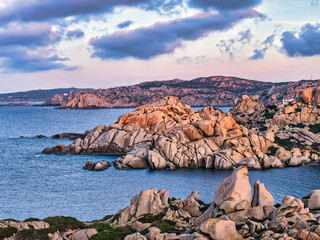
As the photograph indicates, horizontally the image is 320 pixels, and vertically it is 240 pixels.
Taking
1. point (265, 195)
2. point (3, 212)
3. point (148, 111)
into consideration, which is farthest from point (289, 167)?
point (3, 212)

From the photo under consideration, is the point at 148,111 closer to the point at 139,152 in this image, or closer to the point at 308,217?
the point at 139,152

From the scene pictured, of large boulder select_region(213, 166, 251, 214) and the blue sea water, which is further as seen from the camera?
the blue sea water

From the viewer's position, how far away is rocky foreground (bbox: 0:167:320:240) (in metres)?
24.5

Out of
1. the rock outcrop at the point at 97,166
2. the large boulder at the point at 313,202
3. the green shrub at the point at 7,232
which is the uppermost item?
the large boulder at the point at 313,202

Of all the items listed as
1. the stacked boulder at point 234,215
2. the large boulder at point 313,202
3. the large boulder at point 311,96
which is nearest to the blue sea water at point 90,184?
the stacked boulder at point 234,215

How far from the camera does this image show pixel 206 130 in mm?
88438

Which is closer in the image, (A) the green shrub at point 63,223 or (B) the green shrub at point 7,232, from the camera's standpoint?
(B) the green shrub at point 7,232

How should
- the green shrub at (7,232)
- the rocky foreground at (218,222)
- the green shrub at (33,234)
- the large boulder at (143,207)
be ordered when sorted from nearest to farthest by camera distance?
1. the rocky foreground at (218,222)
2. the green shrub at (33,234)
3. the green shrub at (7,232)
4. the large boulder at (143,207)

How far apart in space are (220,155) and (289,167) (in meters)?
15.2

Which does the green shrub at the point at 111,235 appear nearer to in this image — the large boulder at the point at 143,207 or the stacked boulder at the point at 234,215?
the stacked boulder at the point at 234,215

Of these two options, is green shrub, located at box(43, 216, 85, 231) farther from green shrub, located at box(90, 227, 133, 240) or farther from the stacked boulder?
green shrub, located at box(90, 227, 133, 240)

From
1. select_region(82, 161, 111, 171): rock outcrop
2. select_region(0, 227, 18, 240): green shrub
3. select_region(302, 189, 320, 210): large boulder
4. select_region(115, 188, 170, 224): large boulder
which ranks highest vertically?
select_region(302, 189, 320, 210): large boulder

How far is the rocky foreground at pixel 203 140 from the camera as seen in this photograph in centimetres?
8156

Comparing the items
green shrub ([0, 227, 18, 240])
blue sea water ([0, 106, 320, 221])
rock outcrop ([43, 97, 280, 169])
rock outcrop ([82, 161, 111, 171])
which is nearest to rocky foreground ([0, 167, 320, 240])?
green shrub ([0, 227, 18, 240])
